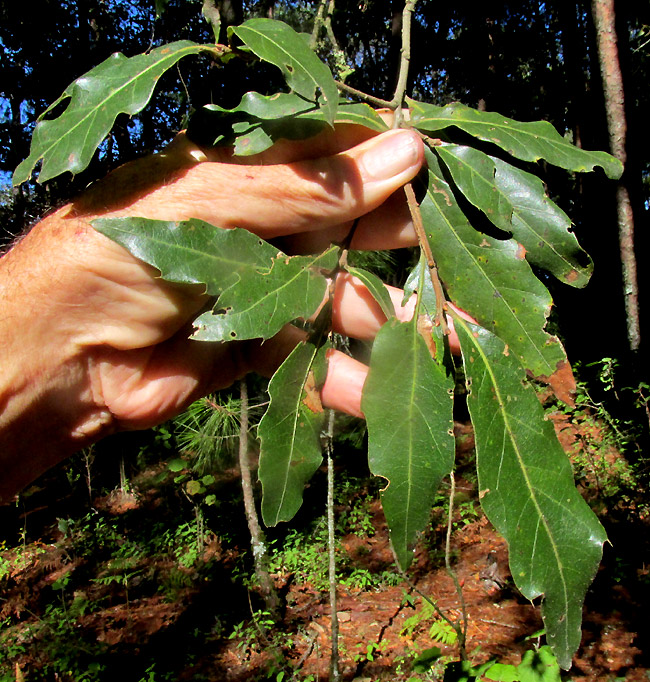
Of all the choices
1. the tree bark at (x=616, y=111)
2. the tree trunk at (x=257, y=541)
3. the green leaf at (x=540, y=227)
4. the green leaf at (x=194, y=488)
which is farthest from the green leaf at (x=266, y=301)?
the green leaf at (x=194, y=488)

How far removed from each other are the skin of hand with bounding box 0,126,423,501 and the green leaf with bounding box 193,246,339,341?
0.16 metres

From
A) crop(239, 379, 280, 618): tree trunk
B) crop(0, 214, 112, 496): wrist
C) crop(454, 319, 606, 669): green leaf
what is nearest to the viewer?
crop(454, 319, 606, 669): green leaf

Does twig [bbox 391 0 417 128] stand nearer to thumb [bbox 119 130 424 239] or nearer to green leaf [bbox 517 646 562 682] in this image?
thumb [bbox 119 130 424 239]

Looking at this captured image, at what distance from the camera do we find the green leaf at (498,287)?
0.86 meters

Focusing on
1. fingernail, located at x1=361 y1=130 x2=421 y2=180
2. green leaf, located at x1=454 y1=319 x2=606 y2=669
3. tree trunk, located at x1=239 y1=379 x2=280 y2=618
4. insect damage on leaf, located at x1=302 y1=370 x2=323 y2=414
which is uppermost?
fingernail, located at x1=361 y1=130 x2=421 y2=180

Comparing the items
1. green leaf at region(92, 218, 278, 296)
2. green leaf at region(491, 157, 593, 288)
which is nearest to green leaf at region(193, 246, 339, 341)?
green leaf at region(92, 218, 278, 296)

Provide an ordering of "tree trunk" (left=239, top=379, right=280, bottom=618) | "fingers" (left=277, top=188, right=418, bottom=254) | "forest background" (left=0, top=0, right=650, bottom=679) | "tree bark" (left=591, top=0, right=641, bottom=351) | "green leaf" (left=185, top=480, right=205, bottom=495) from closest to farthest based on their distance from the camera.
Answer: "fingers" (left=277, top=188, right=418, bottom=254)
"tree bark" (left=591, top=0, right=641, bottom=351)
"forest background" (left=0, top=0, right=650, bottom=679)
"tree trunk" (left=239, top=379, right=280, bottom=618)
"green leaf" (left=185, top=480, right=205, bottom=495)

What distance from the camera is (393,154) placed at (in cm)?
88

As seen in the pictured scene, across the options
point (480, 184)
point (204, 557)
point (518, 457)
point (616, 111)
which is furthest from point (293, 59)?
point (204, 557)

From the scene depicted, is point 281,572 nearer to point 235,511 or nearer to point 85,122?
point 235,511

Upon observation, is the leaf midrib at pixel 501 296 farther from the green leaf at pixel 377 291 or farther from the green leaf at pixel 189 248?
the green leaf at pixel 189 248

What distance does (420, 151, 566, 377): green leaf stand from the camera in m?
0.86

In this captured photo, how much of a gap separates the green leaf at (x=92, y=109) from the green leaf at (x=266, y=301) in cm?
30

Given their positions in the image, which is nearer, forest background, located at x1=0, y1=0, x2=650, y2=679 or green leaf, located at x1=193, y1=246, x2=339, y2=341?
green leaf, located at x1=193, y1=246, x2=339, y2=341
